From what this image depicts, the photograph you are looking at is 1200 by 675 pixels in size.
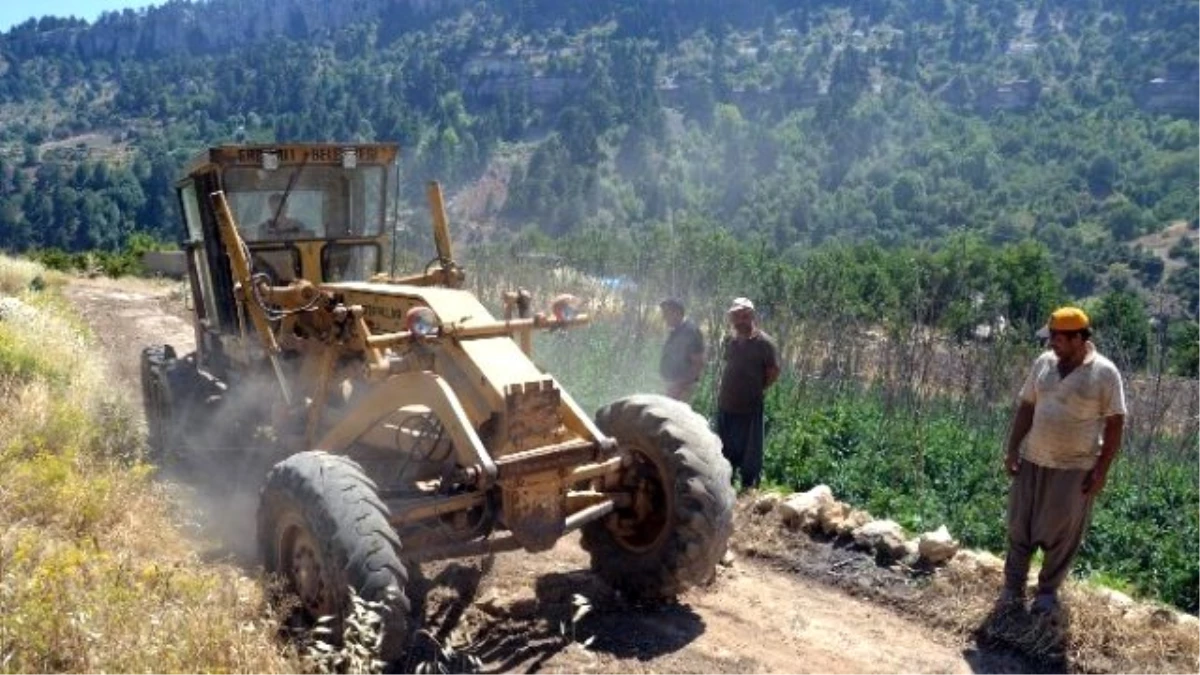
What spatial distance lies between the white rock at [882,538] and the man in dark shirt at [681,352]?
6.70 ft

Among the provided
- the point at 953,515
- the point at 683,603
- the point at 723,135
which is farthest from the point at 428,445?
the point at 723,135

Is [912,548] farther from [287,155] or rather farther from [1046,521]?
[287,155]

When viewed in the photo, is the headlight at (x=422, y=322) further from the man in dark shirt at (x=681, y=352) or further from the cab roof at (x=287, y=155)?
the man in dark shirt at (x=681, y=352)

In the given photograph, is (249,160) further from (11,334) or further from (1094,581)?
(1094,581)

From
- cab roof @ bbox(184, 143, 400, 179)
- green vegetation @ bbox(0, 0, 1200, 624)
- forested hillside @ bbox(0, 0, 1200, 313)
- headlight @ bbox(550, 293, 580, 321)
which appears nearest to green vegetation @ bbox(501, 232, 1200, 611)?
green vegetation @ bbox(0, 0, 1200, 624)

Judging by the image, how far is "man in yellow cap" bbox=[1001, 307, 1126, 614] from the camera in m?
5.56

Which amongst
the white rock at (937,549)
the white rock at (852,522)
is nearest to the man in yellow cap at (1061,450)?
the white rock at (937,549)

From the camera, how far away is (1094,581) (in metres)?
6.54

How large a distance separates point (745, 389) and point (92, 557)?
4.67 meters

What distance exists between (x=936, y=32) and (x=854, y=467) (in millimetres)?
119238

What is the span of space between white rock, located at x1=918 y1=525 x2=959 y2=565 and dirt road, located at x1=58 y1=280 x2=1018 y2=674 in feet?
1.86

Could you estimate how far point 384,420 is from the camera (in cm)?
609

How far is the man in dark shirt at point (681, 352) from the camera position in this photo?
27.7ft

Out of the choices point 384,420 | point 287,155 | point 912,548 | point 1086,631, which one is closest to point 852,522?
point 912,548
